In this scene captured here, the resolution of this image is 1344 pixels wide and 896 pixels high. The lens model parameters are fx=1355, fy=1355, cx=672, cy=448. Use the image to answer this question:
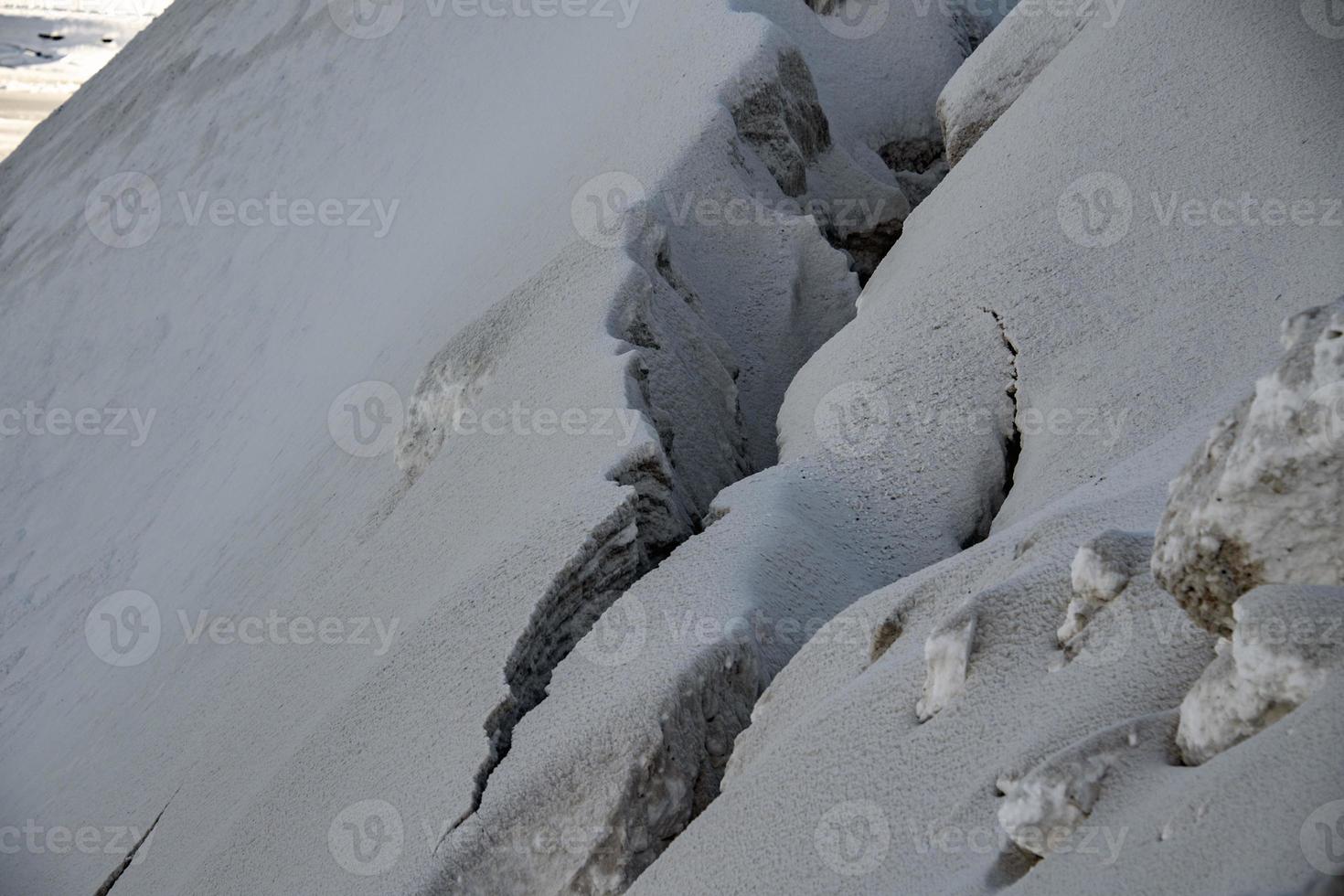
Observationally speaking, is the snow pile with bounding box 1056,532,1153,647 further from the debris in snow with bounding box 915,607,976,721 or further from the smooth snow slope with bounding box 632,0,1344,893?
the debris in snow with bounding box 915,607,976,721

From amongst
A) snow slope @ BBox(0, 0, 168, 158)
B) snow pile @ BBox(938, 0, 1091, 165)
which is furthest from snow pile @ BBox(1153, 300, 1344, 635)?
snow slope @ BBox(0, 0, 168, 158)

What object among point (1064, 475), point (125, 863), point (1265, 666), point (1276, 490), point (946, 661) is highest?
point (1276, 490)

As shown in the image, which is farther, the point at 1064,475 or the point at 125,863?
the point at 125,863

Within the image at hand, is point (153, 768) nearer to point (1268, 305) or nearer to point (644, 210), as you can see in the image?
point (644, 210)

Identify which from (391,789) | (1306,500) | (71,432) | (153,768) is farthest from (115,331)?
(1306,500)

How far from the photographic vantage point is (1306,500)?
1396mm

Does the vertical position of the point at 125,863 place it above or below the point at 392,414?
below

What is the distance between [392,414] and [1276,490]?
8.74 feet

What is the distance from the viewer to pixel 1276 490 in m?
1.41

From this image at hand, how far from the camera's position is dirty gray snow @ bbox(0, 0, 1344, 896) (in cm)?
153

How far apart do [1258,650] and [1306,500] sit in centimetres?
17

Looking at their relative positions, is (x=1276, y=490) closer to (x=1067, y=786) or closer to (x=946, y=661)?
(x=1067, y=786)

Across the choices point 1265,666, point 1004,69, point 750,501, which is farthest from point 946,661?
point 1004,69

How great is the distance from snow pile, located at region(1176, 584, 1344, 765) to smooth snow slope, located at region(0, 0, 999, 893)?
125 centimetres
